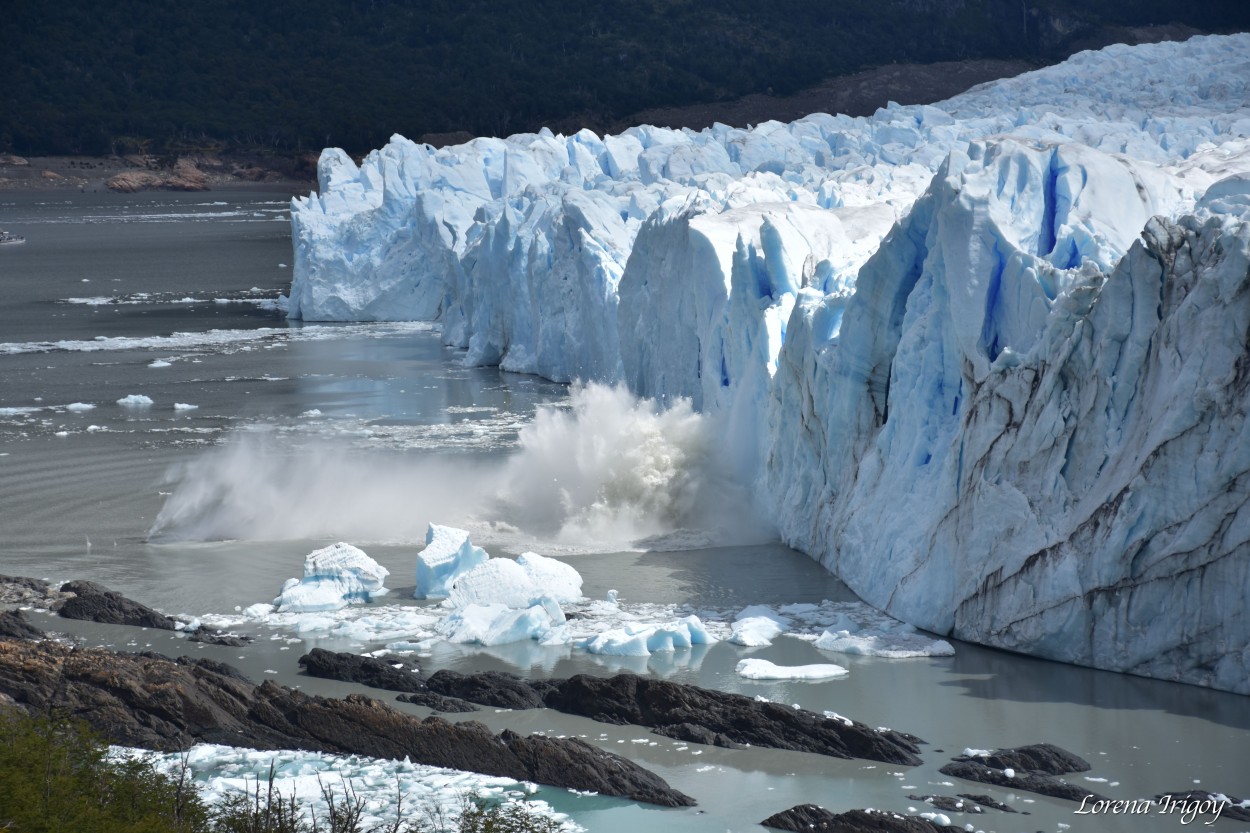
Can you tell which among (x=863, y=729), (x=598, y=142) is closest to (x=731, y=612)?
(x=863, y=729)

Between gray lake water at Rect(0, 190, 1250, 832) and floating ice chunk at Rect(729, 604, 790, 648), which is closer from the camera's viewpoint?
gray lake water at Rect(0, 190, 1250, 832)

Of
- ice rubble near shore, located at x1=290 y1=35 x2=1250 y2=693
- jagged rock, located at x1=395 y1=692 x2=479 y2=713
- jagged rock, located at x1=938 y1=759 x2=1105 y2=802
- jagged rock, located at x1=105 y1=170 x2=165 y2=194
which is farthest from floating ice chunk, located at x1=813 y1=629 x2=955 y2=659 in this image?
jagged rock, located at x1=105 y1=170 x2=165 y2=194

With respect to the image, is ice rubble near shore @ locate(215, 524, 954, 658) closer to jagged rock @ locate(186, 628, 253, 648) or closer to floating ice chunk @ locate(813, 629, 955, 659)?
floating ice chunk @ locate(813, 629, 955, 659)

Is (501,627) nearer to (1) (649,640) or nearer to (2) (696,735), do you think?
(1) (649,640)

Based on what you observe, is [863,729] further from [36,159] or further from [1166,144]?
[36,159]

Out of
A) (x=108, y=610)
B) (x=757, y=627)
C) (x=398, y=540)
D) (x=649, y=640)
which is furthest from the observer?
(x=398, y=540)

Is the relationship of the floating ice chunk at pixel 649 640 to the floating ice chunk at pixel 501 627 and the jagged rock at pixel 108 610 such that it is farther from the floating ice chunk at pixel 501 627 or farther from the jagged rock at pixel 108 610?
the jagged rock at pixel 108 610

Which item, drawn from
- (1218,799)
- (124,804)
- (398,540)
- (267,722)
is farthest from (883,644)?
(124,804)
